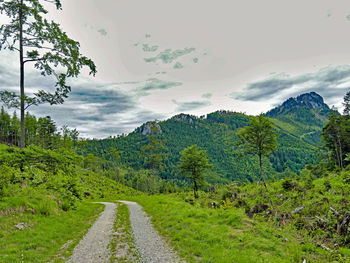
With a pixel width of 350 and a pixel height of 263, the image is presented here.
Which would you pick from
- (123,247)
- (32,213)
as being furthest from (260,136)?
(32,213)

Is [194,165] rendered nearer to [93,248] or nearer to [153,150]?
[153,150]

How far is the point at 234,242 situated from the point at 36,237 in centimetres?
1063

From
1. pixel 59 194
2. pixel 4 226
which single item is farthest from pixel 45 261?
pixel 59 194

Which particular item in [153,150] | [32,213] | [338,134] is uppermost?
[338,134]

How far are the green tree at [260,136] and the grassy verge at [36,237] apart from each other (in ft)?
80.5

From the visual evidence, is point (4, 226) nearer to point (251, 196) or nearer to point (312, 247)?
point (312, 247)

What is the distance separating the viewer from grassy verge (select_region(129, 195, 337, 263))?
757 centimetres

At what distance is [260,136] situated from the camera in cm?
2906

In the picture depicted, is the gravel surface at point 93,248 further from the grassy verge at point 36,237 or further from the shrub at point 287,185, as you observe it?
the shrub at point 287,185

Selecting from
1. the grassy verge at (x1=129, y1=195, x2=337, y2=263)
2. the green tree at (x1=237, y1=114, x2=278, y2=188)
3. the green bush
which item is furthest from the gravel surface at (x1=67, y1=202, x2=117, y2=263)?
the green tree at (x1=237, y1=114, x2=278, y2=188)

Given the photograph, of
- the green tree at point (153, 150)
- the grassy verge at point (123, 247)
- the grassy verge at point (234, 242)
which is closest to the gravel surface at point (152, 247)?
the grassy verge at point (123, 247)

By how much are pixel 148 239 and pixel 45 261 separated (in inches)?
192

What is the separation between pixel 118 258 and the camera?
836 cm

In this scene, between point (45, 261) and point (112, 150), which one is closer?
point (45, 261)
